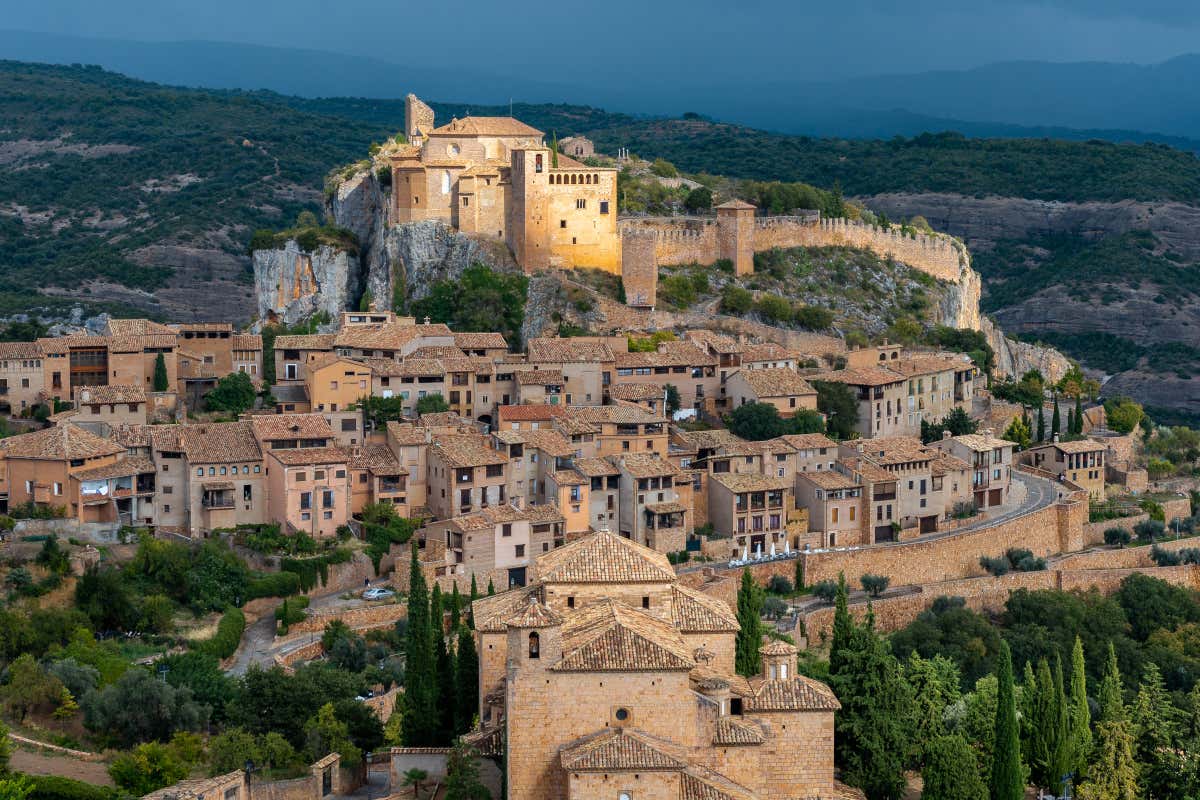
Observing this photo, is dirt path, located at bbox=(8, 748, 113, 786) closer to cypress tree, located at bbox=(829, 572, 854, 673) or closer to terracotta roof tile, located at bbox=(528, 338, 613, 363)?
cypress tree, located at bbox=(829, 572, 854, 673)

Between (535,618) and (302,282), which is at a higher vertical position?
(302,282)

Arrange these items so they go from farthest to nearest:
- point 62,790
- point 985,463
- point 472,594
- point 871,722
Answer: point 985,463
point 472,594
point 871,722
point 62,790

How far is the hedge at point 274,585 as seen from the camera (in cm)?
4503

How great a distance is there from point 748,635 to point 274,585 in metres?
13.4

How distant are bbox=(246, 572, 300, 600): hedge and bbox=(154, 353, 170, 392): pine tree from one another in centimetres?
1059

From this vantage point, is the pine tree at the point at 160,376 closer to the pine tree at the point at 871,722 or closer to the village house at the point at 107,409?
the village house at the point at 107,409

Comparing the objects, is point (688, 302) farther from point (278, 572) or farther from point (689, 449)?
point (278, 572)

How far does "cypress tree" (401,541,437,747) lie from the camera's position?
113 ft

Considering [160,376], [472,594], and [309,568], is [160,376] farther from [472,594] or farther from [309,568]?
[472,594]

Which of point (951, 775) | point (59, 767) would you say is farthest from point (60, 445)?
point (951, 775)

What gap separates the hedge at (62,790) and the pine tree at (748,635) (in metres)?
11.4

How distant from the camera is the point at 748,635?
37.1 meters

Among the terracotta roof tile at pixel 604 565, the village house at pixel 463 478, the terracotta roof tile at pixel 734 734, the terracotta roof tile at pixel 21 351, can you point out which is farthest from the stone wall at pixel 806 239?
the terracotta roof tile at pixel 734 734

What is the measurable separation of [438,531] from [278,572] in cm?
414
